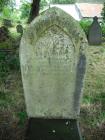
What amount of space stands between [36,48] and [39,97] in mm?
581

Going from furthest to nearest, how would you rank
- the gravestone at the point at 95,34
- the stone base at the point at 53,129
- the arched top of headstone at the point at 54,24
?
1. the gravestone at the point at 95,34
2. the stone base at the point at 53,129
3. the arched top of headstone at the point at 54,24

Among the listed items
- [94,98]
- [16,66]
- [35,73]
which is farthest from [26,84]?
[16,66]

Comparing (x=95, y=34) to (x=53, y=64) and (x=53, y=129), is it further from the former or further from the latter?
(x=53, y=64)

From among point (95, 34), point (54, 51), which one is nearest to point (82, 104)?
point (54, 51)

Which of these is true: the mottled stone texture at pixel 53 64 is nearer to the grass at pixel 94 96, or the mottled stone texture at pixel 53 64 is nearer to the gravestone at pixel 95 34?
the grass at pixel 94 96

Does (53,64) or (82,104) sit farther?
(82,104)

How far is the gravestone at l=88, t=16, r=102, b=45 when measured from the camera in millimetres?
12562

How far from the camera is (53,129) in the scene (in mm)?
4613

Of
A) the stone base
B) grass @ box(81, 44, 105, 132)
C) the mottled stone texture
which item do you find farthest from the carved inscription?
the stone base

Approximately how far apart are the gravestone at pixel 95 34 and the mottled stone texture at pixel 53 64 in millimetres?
8242

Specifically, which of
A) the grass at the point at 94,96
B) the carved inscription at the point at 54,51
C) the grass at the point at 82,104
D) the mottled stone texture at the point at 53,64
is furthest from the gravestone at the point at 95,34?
the carved inscription at the point at 54,51

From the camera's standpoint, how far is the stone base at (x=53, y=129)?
14.9 feet

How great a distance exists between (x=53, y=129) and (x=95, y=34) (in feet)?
27.5

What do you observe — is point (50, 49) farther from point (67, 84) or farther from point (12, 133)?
point (12, 133)
